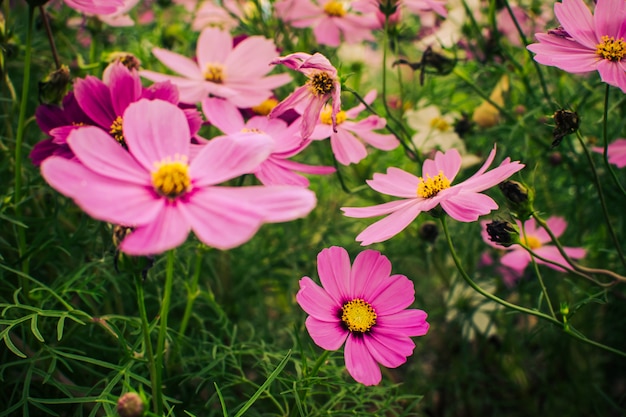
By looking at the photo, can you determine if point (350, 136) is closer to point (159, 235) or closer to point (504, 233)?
point (504, 233)

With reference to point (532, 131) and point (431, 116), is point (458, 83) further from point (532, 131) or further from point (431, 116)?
point (532, 131)

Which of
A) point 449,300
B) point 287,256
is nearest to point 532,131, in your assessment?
point 449,300

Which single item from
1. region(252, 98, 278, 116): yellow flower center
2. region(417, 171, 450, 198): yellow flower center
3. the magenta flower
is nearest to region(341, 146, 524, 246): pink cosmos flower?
region(417, 171, 450, 198): yellow flower center

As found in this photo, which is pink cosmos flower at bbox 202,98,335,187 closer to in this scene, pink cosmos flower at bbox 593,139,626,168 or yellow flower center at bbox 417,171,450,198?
yellow flower center at bbox 417,171,450,198

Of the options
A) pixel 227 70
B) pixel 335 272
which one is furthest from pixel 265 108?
pixel 335 272

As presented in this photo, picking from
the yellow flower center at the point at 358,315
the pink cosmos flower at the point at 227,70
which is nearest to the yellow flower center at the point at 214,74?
the pink cosmos flower at the point at 227,70

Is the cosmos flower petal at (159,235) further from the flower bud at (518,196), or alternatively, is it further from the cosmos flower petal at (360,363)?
the flower bud at (518,196)
